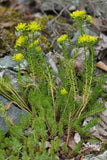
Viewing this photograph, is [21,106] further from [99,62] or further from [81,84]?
[99,62]

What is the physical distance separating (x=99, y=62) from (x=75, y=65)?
0.43m

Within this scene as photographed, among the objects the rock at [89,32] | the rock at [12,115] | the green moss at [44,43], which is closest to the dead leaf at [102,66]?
the rock at [89,32]

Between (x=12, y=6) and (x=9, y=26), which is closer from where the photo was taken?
(x=9, y=26)

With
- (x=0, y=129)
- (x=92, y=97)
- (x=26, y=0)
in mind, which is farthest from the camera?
(x=26, y=0)

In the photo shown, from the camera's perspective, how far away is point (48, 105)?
9.30 feet

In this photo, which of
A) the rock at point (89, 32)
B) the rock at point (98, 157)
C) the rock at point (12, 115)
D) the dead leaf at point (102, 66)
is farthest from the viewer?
the rock at point (89, 32)

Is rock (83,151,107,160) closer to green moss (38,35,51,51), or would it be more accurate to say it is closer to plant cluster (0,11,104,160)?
plant cluster (0,11,104,160)

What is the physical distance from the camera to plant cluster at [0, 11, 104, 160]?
267 cm

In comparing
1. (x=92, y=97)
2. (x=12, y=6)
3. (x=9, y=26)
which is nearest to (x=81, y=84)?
(x=92, y=97)

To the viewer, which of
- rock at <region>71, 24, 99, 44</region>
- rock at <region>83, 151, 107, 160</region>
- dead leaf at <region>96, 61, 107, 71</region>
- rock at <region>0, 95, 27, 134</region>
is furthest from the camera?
rock at <region>71, 24, 99, 44</region>

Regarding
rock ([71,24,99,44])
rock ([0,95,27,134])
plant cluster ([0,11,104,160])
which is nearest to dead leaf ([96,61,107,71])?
plant cluster ([0,11,104,160])

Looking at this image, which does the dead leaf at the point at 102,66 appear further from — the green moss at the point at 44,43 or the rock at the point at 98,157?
the rock at the point at 98,157

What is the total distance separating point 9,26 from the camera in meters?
4.83

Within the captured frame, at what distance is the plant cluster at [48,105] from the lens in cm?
267
